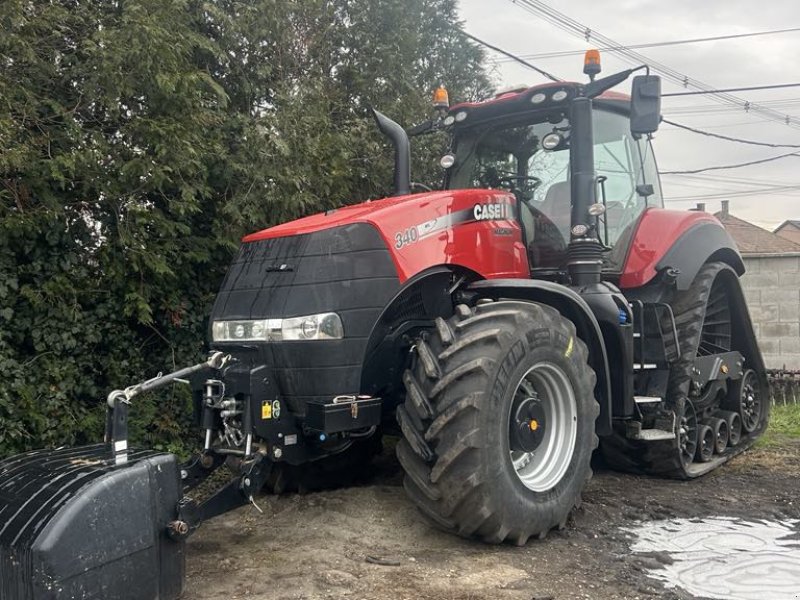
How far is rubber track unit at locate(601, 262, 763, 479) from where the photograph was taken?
563cm

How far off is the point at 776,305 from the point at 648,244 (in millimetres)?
7340

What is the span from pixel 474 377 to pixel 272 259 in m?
1.31

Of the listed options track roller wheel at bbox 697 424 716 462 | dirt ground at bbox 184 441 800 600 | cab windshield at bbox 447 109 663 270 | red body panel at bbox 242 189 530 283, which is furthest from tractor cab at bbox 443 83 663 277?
dirt ground at bbox 184 441 800 600

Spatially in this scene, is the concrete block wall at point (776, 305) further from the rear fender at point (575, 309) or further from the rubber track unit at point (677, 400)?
the rear fender at point (575, 309)

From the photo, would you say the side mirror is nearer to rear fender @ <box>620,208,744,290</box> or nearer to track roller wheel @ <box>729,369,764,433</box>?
rear fender @ <box>620,208,744,290</box>

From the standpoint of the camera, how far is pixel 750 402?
692cm

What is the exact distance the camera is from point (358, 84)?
8.18 m

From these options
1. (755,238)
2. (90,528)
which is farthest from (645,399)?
(755,238)

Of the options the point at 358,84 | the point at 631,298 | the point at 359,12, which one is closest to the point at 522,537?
the point at 631,298

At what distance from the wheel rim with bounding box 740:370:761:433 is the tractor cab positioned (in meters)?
2.13

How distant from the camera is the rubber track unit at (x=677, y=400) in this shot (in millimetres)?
5629

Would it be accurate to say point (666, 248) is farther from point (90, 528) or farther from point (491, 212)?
point (90, 528)

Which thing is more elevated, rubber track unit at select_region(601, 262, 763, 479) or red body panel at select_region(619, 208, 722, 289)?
red body panel at select_region(619, 208, 722, 289)

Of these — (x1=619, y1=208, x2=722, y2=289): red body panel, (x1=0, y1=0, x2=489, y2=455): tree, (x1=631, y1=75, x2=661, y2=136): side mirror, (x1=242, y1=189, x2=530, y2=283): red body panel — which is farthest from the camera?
(x1=619, y1=208, x2=722, y2=289): red body panel
